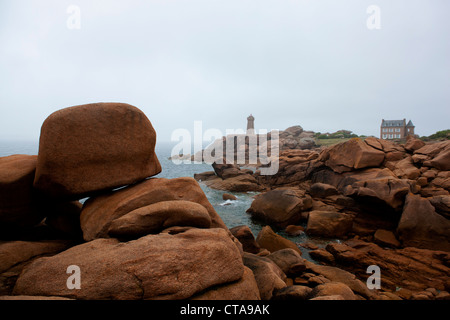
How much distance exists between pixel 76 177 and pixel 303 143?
78132mm

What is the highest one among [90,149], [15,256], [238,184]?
[90,149]

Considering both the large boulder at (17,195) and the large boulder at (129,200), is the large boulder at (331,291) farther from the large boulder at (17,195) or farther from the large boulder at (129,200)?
the large boulder at (17,195)

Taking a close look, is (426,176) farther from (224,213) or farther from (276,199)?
(224,213)

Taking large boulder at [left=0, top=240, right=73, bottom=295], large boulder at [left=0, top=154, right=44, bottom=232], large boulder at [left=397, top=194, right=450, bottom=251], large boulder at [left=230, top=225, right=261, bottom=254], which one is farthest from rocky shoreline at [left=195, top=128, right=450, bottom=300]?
large boulder at [left=0, top=154, right=44, bottom=232]

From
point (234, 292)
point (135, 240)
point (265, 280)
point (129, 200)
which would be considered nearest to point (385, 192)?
point (265, 280)

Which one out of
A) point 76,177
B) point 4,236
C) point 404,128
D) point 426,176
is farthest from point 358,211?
point 404,128

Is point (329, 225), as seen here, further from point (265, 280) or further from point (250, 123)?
point (250, 123)

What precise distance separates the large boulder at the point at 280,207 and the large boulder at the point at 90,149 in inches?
597

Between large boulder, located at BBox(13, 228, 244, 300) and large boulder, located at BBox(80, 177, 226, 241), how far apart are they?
1148mm

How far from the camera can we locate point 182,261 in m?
4.82

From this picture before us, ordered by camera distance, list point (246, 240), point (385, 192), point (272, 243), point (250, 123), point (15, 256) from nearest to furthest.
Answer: point (15, 256), point (246, 240), point (272, 243), point (385, 192), point (250, 123)

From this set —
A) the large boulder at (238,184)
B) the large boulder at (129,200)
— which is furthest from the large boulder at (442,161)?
the large boulder at (129,200)

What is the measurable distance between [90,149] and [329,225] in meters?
17.0

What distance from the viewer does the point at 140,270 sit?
14.8 feet
